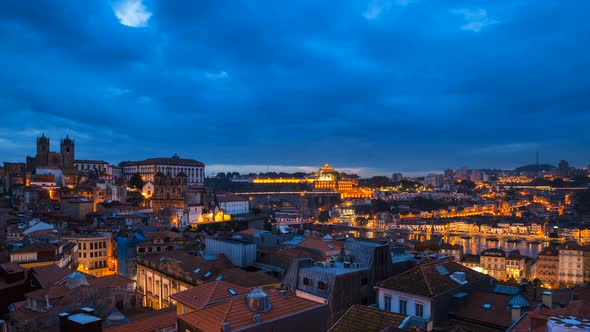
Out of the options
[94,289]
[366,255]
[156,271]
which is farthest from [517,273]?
[94,289]

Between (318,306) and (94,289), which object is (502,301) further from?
(94,289)

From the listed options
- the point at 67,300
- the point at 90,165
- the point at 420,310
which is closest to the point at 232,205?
the point at 90,165

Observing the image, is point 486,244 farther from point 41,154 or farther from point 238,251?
point 41,154

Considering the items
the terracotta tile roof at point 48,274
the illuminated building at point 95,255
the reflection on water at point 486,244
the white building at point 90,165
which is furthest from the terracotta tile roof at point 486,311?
the white building at point 90,165

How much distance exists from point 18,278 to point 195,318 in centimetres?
862

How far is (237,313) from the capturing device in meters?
6.54

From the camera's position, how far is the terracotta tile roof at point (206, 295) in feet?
26.4

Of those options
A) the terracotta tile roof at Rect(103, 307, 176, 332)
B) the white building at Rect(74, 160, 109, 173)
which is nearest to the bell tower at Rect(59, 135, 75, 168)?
the white building at Rect(74, 160, 109, 173)

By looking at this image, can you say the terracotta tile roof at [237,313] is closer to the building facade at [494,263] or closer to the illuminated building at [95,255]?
the illuminated building at [95,255]

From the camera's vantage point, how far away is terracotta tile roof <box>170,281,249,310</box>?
8.05 meters

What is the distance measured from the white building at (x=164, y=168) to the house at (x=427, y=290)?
1960 inches

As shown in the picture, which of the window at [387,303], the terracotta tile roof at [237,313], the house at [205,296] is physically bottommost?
the window at [387,303]

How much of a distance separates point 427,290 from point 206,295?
4459 mm

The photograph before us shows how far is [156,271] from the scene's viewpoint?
13.1m
